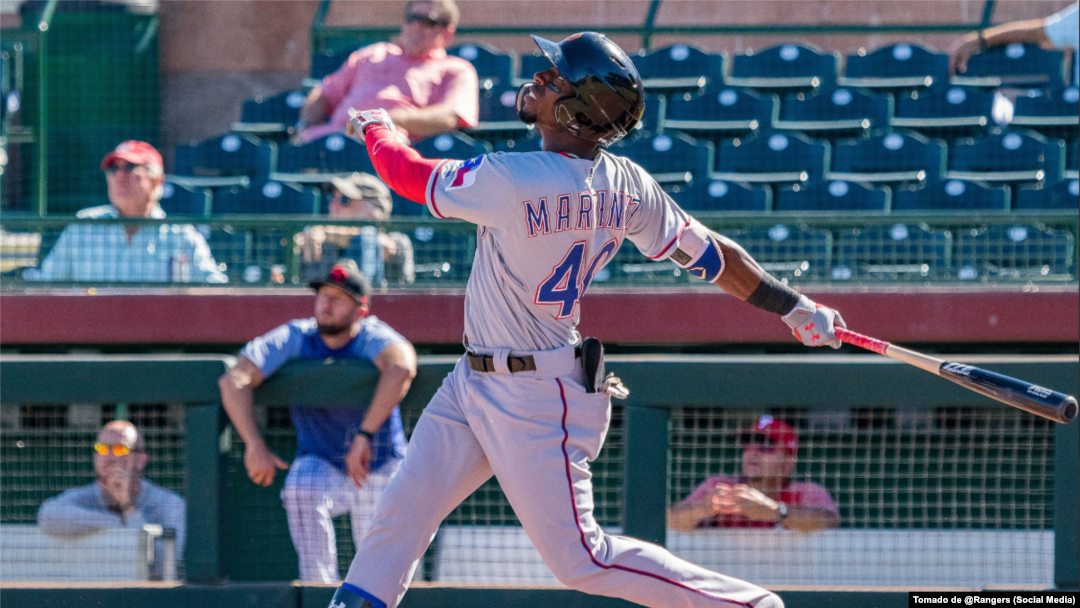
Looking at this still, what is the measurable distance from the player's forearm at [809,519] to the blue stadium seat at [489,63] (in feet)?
15.7

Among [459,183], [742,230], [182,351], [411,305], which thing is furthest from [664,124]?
[459,183]

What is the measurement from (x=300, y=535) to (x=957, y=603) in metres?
1.90

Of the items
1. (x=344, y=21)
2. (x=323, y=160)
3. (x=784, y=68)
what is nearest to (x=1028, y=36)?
(x=784, y=68)

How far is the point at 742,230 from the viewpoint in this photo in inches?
216

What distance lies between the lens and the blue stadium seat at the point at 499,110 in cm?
693

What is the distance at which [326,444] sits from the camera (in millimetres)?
3566

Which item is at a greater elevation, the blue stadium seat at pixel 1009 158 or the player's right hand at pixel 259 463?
the blue stadium seat at pixel 1009 158

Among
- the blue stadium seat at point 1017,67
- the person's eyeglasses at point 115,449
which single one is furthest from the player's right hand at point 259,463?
the blue stadium seat at point 1017,67

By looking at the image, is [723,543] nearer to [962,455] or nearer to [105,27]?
[962,455]

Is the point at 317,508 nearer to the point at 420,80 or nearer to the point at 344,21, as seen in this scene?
the point at 420,80

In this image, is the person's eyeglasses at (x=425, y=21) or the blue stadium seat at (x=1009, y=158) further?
the person's eyeglasses at (x=425, y=21)

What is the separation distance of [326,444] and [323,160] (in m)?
3.34

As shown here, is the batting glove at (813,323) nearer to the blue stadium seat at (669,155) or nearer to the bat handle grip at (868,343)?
the bat handle grip at (868,343)

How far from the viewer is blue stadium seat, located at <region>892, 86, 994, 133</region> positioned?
7.16 m
